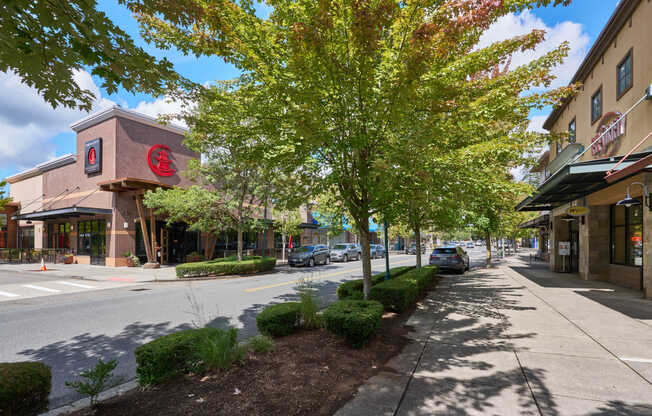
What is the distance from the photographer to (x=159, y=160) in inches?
935

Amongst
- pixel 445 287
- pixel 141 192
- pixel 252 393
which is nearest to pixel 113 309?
pixel 252 393

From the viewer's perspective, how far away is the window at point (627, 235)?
11047mm

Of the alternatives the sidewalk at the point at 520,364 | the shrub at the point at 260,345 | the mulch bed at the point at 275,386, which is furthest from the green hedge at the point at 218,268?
the shrub at the point at 260,345

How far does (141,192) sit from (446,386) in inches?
851

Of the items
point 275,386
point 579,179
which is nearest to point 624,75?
point 579,179

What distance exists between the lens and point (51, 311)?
857 centimetres

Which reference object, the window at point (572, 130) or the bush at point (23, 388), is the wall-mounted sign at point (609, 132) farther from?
the bush at point (23, 388)

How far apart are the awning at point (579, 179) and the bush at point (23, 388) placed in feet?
37.6

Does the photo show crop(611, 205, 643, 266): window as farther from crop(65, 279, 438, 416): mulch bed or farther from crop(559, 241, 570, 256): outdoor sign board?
crop(65, 279, 438, 416): mulch bed

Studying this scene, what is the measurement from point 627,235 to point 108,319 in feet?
56.3

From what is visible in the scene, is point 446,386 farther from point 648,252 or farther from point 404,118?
point 648,252

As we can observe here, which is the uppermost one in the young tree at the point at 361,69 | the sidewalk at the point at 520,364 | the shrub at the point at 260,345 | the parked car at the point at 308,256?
the young tree at the point at 361,69

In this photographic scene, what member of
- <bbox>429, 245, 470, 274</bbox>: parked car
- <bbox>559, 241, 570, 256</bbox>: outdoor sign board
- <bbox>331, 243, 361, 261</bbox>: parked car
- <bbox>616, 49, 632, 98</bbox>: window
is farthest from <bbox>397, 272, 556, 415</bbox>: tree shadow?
<bbox>331, 243, 361, 261</bbox>: parked car

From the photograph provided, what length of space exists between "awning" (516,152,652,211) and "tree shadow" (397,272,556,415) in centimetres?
452
